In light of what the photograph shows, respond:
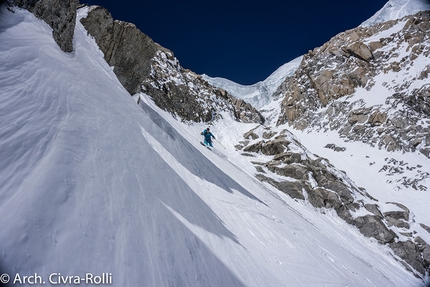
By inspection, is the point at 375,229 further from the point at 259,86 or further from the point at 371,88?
the point at 259,86

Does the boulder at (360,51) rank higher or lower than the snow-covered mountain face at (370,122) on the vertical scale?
higher

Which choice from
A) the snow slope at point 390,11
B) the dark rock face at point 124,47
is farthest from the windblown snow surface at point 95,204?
the snow slope at point 390,11

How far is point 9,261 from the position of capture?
1.85m

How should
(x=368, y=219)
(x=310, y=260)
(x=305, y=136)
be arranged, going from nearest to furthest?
(x=310, y=260) → (x=368, y=219) → (x=305, y=136)

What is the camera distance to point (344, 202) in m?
21.5

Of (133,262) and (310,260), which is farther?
(310,260)

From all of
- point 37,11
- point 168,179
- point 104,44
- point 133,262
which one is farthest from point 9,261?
point 104,44

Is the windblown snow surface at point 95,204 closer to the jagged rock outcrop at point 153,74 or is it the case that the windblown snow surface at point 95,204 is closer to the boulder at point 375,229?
the jagged rock outcrop at point 153,74

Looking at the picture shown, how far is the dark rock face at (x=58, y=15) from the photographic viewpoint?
21.8 feet

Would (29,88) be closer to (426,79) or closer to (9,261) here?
(9,261)

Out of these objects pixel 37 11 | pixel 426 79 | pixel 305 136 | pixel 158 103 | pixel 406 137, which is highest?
pixel 426 79

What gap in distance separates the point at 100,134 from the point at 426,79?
73147 millimetres

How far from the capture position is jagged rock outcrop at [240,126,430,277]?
19.7 m

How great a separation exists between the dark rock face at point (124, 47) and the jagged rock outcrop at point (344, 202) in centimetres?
1330
